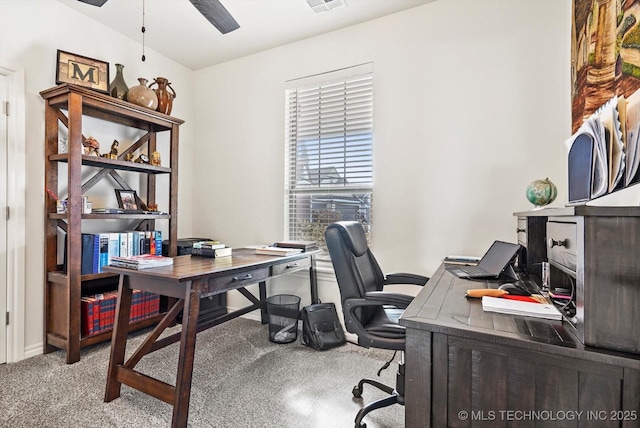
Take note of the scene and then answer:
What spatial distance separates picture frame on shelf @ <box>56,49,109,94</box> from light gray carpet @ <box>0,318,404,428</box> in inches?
85.6

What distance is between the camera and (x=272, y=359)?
2361mm

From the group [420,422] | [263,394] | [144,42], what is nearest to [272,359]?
[263,394]

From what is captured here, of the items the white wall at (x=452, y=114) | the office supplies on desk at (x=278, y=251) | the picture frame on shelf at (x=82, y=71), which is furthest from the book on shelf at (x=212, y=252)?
the picture frame on shelf at (x=82, y=71)

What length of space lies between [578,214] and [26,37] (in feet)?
11.6

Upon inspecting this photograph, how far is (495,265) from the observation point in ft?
5.57

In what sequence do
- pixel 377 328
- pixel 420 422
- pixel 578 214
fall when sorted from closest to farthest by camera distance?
pixel 578 214 → pixel 420 422 → pixel 377 328

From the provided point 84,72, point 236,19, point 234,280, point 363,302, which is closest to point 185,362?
point 234,280

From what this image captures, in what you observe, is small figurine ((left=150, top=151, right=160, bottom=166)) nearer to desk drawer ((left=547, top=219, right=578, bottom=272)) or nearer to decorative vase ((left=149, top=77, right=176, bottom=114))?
decorative vase ((left=149, top=77, right=176, bottom=114))

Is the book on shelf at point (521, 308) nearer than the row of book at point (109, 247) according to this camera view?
Yes

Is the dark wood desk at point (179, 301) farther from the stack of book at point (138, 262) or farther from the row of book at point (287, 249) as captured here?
the row of book at point (287, 249)

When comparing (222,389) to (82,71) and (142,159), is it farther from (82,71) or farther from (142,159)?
(82,71)

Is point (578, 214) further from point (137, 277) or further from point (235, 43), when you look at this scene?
point (235, 43)

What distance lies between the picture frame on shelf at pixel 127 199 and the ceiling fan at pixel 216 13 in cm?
154

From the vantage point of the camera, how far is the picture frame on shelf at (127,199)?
2812mm
